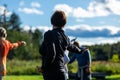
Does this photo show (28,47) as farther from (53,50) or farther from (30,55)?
(53,50)

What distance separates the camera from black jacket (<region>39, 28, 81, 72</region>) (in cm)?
887

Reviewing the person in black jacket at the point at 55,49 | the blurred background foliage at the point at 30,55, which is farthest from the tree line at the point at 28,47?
the person in black jacket at the point at 55,49

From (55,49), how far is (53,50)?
0.10 metres

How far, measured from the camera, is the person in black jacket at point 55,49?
29.1ft

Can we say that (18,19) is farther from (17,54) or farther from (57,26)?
(57,26)

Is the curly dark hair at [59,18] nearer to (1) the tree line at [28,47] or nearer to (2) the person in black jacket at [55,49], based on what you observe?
(2) the person in black jacket at [55,49]

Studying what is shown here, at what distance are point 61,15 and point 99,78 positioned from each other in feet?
79.0

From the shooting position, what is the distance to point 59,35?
9.02 meters

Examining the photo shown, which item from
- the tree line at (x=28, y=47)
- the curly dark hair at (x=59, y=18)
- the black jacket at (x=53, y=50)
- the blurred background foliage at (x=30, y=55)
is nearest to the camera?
the black jacket at (x=53, y=50)

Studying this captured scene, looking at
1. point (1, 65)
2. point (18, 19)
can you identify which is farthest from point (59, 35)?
point (18, 19)

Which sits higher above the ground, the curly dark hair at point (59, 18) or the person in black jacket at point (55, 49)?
the curly dark hair at point (59, 18)

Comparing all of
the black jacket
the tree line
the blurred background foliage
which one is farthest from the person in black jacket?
the tree line

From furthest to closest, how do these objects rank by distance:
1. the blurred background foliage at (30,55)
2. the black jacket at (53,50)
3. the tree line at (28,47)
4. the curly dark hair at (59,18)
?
the tree line at (28,47) → the blurred background foliage at (30,55) → the curly dark hair at (59,18) → the black jacket at (53,50)

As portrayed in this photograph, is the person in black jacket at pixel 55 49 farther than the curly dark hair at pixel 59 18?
No
